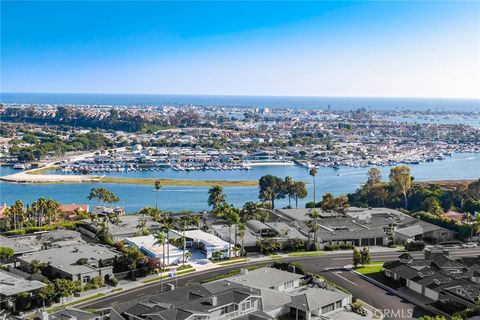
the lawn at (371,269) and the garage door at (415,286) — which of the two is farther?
the lawn at (371,269)

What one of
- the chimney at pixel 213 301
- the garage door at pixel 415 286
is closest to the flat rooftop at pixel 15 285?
the chimney at pixel 213 301

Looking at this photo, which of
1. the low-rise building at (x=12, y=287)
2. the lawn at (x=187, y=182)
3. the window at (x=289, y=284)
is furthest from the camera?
the lawn at (x=187, y=182)

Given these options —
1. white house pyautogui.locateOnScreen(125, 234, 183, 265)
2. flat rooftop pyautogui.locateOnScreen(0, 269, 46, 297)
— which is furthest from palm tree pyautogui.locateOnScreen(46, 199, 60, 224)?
flat rooftop pyautogui.locateOnScreen(0, 269, 46, 297)

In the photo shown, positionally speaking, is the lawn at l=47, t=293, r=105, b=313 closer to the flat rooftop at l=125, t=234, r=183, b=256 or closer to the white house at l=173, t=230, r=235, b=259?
the flat rooftop at l=125, t=234, r=183, b=256

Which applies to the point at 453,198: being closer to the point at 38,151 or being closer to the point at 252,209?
the point at 252,209

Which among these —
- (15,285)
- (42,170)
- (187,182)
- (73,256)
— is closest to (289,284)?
(73,256)

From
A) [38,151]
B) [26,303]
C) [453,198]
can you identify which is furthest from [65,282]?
[38,151]

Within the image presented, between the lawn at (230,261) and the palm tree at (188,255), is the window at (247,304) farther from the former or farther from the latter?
the palm tree at (188,255)

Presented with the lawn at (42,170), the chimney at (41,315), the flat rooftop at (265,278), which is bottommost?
the lawn at (42,170)
